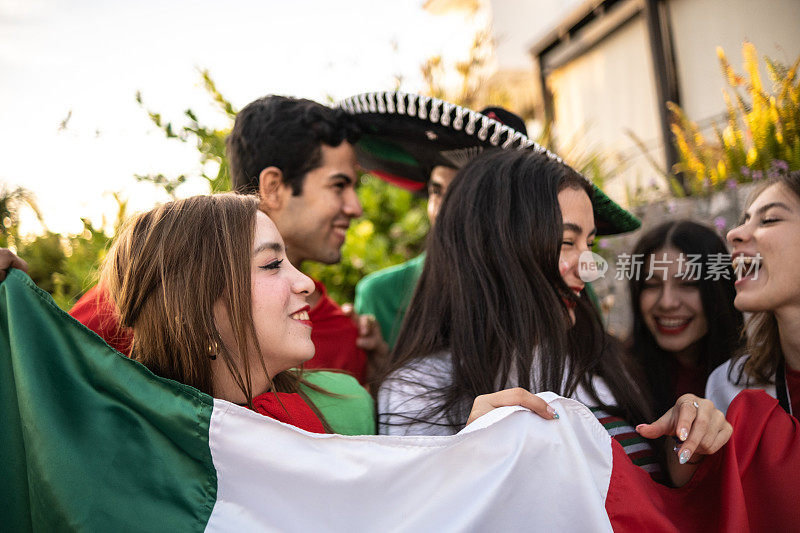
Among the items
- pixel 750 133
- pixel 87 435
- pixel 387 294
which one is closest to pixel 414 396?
pixel 87 435

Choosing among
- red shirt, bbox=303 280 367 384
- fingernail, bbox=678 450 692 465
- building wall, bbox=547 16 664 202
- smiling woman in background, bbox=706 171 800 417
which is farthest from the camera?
building wall, bbox=547 16 664 202

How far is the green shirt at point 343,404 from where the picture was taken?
1869 millimetres

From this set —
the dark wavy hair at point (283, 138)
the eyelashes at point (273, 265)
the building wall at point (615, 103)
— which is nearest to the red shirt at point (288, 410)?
the eyelashes at point (273, 265)

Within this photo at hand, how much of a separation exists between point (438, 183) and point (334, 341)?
0.82m

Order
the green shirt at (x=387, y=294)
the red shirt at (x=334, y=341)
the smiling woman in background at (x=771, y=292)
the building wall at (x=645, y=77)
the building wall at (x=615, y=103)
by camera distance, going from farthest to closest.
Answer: the building wall at (x=615, y=103) → the green shirt at (x=387, y=294) → the red shirt at (x=334, y=341) → the building wall at (x=645, y=77) → the smiling woman in background at (x=771, y=292)

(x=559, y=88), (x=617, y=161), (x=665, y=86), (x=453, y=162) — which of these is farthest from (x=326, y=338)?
(x=559, y=88)

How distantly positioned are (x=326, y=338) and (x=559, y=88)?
5.04 meters

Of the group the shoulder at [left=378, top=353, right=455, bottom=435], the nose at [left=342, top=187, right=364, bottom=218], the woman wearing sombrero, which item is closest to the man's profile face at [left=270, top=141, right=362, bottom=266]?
the nose at [left=342, top=187, right=364, bottom=218]

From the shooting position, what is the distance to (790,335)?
1.96 metres

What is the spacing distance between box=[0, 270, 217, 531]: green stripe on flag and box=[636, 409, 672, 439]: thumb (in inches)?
37.7

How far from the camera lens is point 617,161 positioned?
15.8 feet

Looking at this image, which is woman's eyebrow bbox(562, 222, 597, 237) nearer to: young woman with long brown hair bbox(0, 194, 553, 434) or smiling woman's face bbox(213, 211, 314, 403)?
young woman with long brown hair bbox(0, 194, 553, 434)

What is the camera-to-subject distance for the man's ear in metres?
2.69

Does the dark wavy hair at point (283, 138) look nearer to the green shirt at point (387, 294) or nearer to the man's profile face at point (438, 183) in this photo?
the man's profile face at point (438, 183)
